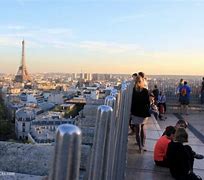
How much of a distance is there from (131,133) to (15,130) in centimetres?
5808

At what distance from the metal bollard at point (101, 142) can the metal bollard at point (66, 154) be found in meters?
0.53

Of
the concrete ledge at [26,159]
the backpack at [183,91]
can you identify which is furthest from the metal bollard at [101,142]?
the backpack at [183,91]

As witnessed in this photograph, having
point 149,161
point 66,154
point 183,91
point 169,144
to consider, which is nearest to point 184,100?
point 183,91

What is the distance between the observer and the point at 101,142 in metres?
1.63

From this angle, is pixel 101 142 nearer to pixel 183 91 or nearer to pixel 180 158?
pixel 180 158

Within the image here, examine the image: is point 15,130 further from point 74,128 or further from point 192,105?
point 74,128

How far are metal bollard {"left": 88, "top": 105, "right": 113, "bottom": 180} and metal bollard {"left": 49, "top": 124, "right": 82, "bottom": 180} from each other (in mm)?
533

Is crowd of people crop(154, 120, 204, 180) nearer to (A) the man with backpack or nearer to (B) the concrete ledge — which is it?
(B) the concrete ledge

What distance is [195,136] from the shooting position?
351 inches

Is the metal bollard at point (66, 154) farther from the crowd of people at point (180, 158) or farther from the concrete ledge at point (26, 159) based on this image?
the crowd of people at point (180, 158)

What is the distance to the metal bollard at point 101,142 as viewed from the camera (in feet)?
5.26

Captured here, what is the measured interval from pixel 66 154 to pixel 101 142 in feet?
1.94

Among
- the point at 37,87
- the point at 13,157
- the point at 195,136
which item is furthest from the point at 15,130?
the point at 37,87

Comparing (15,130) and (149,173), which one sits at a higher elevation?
(149,173)
